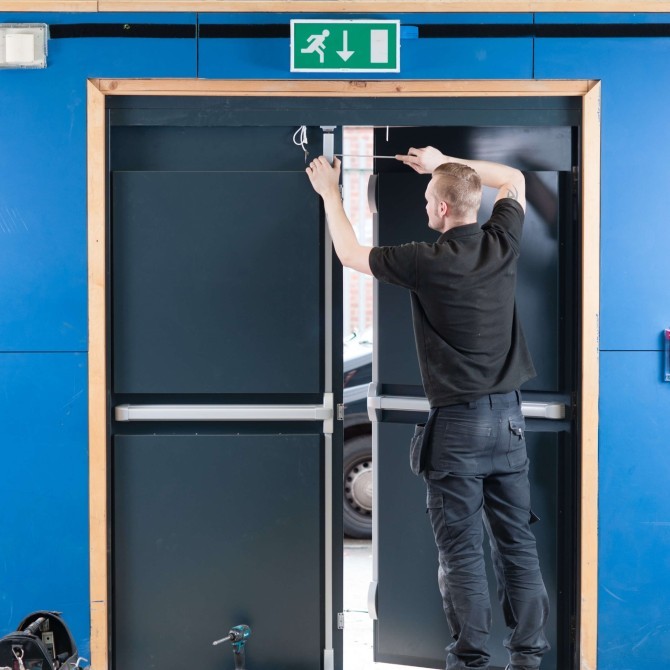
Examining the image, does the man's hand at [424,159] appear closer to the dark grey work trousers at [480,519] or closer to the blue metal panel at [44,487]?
the dark grey work trousers at [480,519]

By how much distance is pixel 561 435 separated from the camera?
3.40 m

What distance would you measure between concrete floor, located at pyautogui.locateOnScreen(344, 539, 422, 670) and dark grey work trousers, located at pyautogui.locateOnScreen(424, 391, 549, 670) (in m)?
0.89

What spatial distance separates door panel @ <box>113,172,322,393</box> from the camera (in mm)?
3314

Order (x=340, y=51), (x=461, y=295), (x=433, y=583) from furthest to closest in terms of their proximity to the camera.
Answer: (x=433, y=583)
(x=340, y=51)
(x=461, y=295)

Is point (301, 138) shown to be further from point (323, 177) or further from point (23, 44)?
point (23, 44)

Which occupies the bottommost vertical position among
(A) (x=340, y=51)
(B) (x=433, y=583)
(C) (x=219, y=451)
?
(B) (x=433, y=583)

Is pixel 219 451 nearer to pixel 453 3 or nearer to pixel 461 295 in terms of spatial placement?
pixel 461 295

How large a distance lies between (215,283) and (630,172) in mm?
1718

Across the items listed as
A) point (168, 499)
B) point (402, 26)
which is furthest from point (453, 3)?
point (168, 499)

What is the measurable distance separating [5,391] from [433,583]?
6.33ft

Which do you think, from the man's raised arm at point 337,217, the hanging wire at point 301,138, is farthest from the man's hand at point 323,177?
the hanging wire at point 301,138

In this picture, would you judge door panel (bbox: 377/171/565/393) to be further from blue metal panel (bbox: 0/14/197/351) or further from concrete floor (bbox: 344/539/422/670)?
concrete floor (bbox: 344/539/422/670)

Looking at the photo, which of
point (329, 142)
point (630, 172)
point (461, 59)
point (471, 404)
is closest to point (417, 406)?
point (471, 404)

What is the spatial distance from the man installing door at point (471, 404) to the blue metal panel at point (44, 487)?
134 cm
